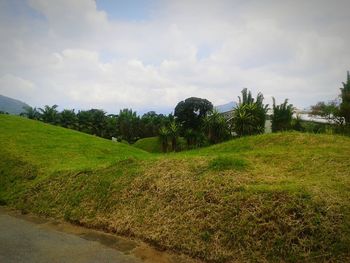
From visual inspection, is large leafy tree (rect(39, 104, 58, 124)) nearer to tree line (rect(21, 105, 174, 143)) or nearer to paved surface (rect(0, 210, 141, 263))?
tree line (rect(21, 105, 174, 143))

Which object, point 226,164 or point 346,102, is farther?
point 346,102

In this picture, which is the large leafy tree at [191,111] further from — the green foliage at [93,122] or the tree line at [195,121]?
the green foliage at [93,122]

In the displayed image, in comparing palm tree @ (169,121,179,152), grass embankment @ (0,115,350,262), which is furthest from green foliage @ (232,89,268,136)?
grass embankment @ (0,115,350,262)

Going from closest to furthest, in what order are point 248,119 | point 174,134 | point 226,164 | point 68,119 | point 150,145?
point 226,164 < point 248,119 < point 174,134 < point 150,145 < point 68,119

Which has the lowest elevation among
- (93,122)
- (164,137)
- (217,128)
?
(164,137)

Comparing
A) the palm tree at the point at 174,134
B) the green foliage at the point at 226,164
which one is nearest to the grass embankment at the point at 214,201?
the green foliage at the point at 226,164

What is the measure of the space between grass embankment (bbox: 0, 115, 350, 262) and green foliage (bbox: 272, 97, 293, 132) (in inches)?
649

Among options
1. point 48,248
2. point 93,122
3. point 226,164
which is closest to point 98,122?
point 93,122

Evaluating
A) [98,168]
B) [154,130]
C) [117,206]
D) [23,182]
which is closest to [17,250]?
[117,206]

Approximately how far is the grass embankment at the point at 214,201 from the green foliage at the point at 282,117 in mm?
16495

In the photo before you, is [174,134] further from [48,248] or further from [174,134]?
[48,248]

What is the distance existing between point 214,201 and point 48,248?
288 centimetres

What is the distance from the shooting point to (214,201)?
A: 554 cm

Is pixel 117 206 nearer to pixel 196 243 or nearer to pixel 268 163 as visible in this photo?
pixel 196 243
